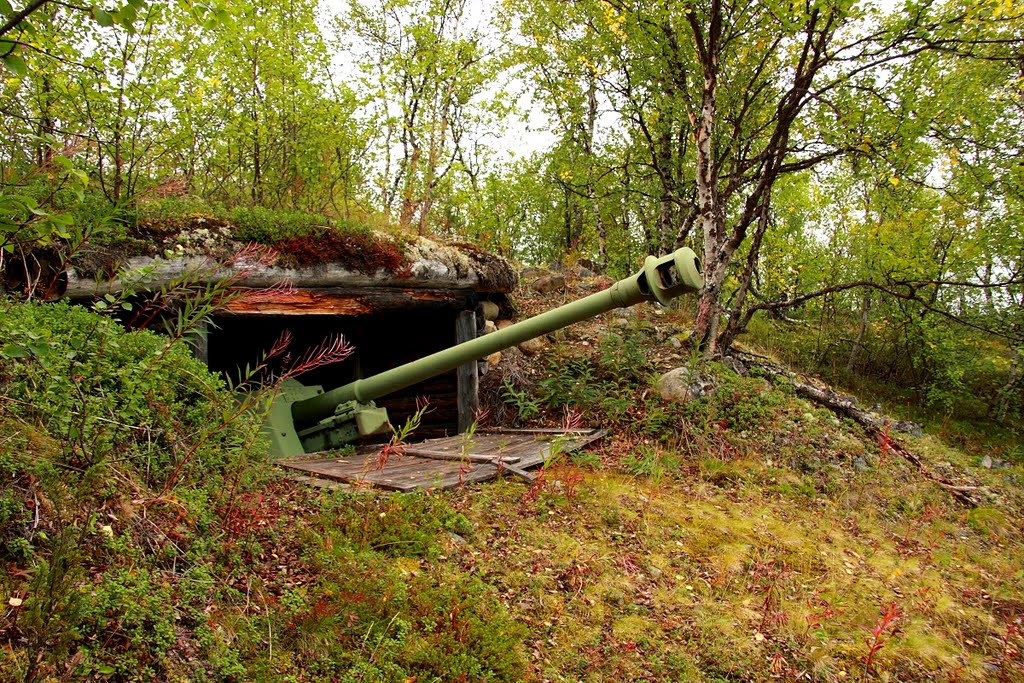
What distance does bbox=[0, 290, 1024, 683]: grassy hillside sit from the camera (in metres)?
2.69

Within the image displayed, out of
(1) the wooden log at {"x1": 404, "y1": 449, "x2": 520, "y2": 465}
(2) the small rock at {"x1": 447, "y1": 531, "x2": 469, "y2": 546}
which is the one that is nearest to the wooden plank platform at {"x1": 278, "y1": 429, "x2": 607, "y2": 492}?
(1) the wooden log at {"x1": 404, "y1": 449, "x2": 520, "y2": 465}

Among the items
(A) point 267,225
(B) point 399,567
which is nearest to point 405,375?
(A) point 267,225

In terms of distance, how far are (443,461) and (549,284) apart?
6503 mm

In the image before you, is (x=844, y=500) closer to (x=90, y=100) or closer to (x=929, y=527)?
(x=929, y=527)

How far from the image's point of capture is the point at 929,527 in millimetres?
6379

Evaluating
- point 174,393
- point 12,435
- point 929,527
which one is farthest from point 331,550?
point 929,527

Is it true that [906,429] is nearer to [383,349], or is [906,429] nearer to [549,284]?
[549,284]

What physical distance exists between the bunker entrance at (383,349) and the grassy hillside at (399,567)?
127 inches

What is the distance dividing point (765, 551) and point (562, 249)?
1175 cm

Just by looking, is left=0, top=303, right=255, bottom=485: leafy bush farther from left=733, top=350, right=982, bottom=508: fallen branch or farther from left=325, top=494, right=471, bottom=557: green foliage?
left=733, top=350, right=982, bottom=508: fallen branch

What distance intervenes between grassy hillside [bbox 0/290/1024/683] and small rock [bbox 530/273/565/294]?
6078 millimetres

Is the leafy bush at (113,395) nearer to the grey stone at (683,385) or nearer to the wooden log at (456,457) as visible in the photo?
the wooden log at (456,457)

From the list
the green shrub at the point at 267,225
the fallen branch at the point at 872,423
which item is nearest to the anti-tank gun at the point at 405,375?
the green shrub at the point at 267,225

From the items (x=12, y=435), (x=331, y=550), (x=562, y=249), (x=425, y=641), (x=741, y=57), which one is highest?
(x=741, y=57)
